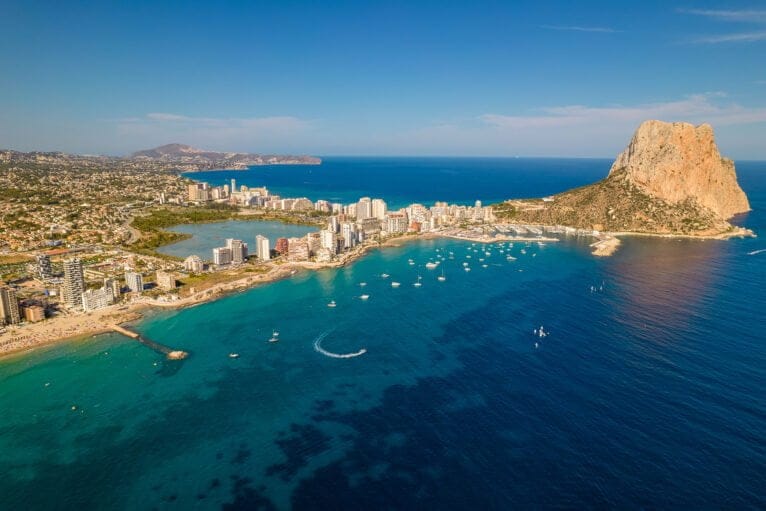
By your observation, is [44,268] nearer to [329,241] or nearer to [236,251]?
[236,251]


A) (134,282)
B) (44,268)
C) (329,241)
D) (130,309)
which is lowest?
(130,309)

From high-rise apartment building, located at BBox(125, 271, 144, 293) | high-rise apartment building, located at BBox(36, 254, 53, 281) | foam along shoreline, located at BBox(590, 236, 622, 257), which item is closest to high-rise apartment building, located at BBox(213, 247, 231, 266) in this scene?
high-rise apartment building, located at BBox(125, 271, 144, 293)

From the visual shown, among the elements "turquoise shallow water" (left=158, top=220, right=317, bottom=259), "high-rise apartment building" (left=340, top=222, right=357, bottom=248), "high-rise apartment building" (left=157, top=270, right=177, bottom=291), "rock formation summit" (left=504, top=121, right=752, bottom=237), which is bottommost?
"turquoise shallow water" (left=158, top=220, right=317, bottom=259)

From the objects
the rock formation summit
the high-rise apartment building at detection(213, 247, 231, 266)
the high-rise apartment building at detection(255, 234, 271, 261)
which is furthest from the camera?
the rock formation summit

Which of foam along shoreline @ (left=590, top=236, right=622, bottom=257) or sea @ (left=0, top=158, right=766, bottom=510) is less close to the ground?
foam along shoreline @ (left=590, top=236, right=622, bottom=257)

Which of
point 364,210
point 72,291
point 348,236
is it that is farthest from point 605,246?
point 72,291

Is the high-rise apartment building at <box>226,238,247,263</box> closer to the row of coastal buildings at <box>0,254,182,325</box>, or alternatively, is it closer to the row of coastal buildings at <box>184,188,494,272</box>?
the row of coastal buildings at <box>184,188,494,272</box>

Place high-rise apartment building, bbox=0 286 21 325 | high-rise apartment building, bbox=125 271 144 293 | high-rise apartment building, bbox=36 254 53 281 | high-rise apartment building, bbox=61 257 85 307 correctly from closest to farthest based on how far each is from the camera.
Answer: high-rise apartment building, bbox=0 286 21 325 → high-rise apartment building, bbox=61 257 85 307 → high-rise apartment building, bbox=125 271 144 293 → high-rise apartment building, bbox=36 254 53 281
